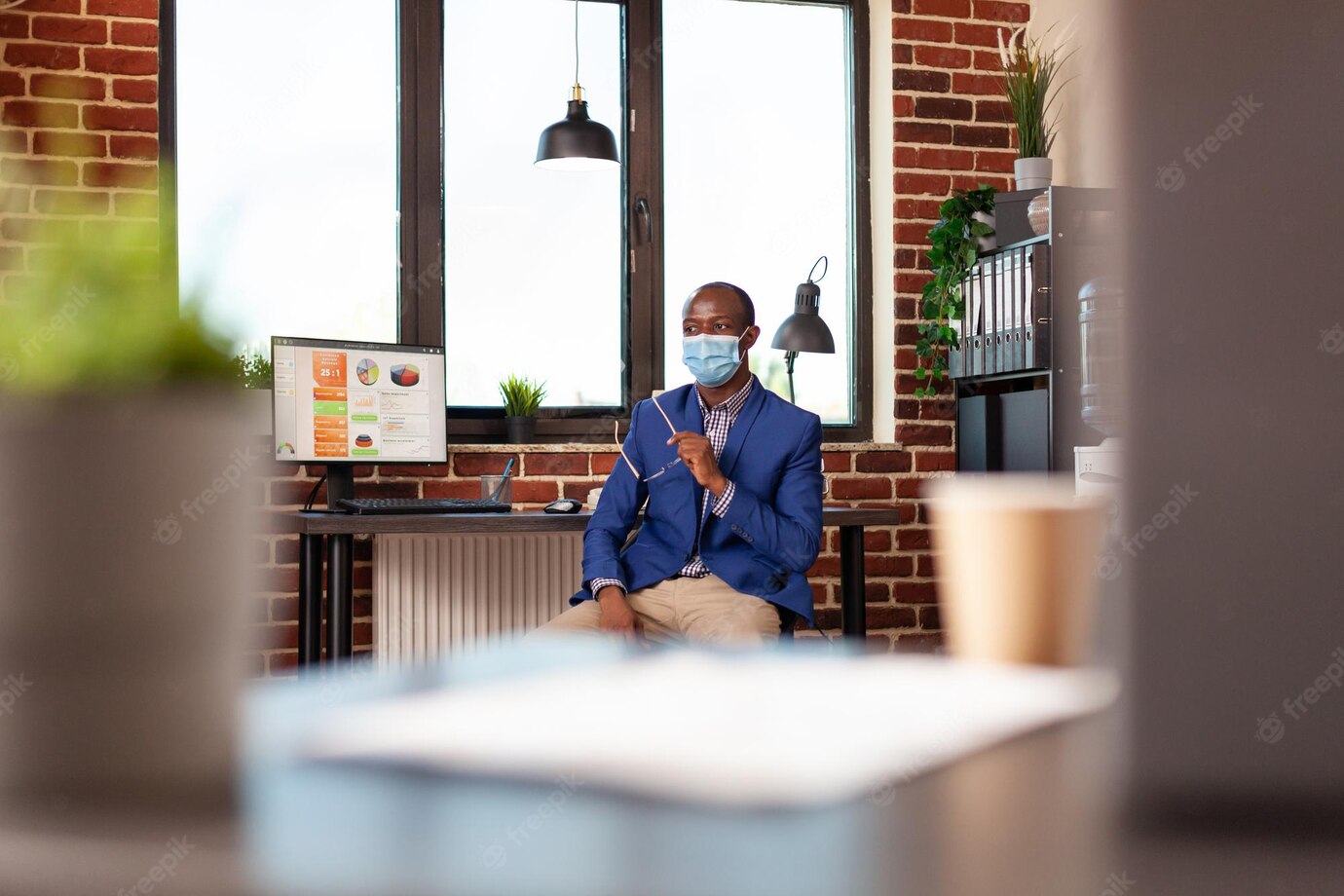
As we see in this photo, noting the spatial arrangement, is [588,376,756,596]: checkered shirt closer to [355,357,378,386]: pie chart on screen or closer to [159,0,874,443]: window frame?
[355,357,378,386]: pie chart on screen

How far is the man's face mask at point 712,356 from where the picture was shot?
2609mm

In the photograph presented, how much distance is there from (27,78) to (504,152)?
4.48 ft

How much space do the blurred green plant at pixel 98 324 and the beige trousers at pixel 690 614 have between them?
6.48ft

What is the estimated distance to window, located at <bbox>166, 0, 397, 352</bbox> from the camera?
143 inches

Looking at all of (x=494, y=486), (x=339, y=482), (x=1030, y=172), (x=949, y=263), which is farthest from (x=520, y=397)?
(x=1030, y=172)

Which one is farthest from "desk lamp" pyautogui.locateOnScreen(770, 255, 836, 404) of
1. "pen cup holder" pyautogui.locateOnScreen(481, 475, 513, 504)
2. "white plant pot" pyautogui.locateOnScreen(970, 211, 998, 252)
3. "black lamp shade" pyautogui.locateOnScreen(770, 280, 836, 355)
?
"pen cup holder" pyautogui.locateOnScreen(481, 475, 513, 504)

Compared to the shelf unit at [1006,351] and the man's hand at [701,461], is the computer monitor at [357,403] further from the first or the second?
the shelf unit at [1006,351]

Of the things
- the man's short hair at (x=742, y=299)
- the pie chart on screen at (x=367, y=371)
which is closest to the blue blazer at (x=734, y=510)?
the man's short hair at (x=742, y=299)

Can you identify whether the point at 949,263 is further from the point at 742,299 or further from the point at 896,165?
the point at 742,299

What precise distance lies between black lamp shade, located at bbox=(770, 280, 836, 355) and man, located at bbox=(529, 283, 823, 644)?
0.88m

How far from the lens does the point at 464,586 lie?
11.9 feet

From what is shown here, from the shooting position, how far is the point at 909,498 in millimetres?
4000

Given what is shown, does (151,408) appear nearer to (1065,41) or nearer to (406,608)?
(1065,41)

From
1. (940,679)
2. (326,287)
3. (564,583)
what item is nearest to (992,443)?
(564,583)
